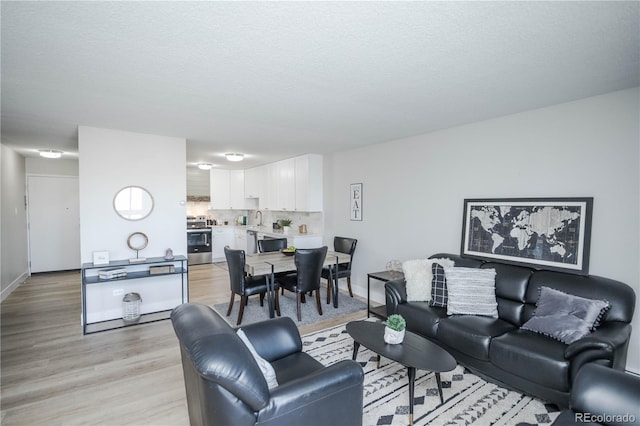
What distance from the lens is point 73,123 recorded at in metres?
3.63

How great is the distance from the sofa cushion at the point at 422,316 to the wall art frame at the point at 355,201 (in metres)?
2.20

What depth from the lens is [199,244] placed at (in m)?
7.62

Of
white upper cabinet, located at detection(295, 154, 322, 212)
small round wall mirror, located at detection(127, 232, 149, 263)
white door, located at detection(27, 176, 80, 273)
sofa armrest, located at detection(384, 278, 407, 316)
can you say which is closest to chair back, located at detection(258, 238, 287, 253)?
white upper cabinet, located at detection(295, 154, 322, 212)

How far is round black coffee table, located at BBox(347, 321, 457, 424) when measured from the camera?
212cm

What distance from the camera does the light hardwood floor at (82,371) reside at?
2258mm

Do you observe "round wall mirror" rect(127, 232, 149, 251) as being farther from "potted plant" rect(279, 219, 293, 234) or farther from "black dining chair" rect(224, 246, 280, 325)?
"potted plant" rect(279, 219, 293, 234)

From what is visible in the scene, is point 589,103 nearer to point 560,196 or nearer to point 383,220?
point 560,196

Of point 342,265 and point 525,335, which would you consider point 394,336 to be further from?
point 342,265

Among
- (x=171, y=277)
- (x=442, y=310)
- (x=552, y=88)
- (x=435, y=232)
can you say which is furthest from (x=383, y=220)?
(x=171, y=277)

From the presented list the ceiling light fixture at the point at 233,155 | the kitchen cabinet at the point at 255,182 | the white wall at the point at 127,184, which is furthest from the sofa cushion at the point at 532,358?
the kitchen cabinet at the point at 255,182

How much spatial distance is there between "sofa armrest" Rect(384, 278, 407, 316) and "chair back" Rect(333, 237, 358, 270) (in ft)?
5.02

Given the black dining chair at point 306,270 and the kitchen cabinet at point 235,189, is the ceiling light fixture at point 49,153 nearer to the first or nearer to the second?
the kitchen cabinet at point 235,189

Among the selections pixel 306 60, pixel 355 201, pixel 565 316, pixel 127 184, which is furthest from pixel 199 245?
pixel 565 316

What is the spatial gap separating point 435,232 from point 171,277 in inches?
149
